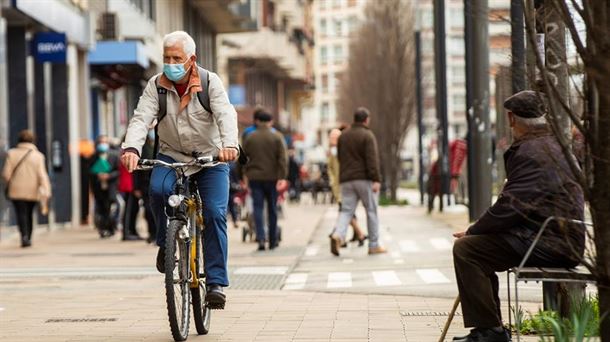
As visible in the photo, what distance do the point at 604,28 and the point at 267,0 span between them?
69813 mm

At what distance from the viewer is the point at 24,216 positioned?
71.4ft

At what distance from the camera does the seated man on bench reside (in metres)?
7.71

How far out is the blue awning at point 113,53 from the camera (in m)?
32.5

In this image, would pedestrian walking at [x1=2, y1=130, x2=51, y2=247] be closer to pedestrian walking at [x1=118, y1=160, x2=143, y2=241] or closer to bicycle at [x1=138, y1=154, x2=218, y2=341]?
pedestrian walking at [x1=118, y1=160, x2=143, y2=241]

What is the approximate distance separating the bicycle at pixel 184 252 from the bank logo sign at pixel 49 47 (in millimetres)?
18783

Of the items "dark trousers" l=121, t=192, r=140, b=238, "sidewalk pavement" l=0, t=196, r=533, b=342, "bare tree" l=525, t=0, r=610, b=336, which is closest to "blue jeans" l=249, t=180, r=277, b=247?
"sidewalk pavement" l=0, t=196, r=533, b=342

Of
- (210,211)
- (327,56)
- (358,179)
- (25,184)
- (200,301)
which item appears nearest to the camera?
(200,301)

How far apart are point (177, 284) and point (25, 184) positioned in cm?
1338

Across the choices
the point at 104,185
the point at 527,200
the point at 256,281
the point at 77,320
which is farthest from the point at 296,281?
the point at 104,185

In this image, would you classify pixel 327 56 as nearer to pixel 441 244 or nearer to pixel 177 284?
pixel 441 244

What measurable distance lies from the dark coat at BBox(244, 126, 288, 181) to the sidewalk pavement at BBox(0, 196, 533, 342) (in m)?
1.58

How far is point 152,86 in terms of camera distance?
9305 mm

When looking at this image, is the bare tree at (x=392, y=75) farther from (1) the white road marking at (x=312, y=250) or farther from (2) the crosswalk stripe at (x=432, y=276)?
(2) the crosswalk stripe at (x=432, y=276)

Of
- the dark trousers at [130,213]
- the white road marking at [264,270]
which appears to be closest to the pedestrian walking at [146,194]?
the dark trousers at [130,213]
